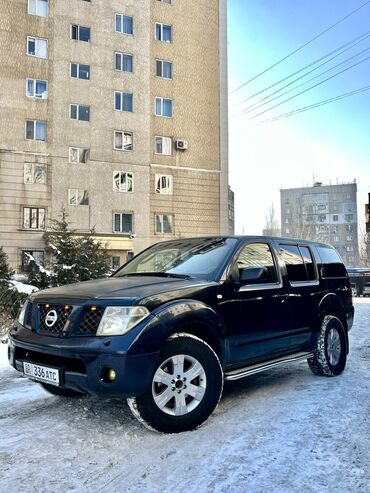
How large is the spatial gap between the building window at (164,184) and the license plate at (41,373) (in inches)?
1016

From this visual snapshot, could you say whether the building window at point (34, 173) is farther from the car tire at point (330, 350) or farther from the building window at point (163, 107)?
the car tire at point (330, 350)

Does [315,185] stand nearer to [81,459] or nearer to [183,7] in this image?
[183,7]

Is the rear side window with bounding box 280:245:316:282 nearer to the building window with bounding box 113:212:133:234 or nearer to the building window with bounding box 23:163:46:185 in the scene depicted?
the building window with bounding box 113:212:133:234

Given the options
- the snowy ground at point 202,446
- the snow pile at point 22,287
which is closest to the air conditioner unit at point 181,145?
the snow pile at point 22,287

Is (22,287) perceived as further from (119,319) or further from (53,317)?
(119,319)

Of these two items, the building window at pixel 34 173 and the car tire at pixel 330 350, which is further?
the building window at pixel 34 173

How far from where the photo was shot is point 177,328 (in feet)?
12.2

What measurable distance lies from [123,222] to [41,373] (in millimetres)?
24916

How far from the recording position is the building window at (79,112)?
2736cm

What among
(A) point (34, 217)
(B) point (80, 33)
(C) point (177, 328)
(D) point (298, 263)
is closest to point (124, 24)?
(B) point (80, 33)

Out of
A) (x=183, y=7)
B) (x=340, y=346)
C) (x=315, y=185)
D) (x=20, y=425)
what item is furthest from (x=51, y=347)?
(x=315, y=185)

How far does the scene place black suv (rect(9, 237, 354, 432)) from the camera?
3439 mm


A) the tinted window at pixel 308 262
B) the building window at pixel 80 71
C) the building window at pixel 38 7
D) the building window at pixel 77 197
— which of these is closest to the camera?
the tinted window at pixel 308 262

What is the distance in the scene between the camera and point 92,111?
27.8m
